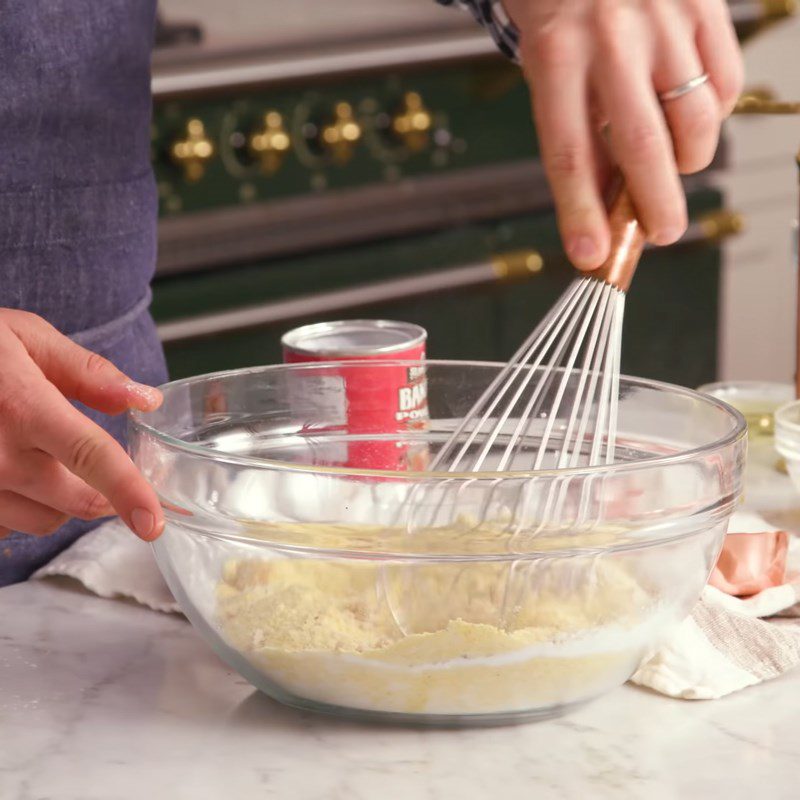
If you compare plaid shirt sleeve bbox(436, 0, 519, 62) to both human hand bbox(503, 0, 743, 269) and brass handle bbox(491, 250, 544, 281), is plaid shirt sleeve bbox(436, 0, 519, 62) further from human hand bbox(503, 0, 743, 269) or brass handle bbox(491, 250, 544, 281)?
brass handle bbox(491, 250, 544, 281)

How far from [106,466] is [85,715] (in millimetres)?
109

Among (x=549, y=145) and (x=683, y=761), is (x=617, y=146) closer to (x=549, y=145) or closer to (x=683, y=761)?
(x=549, y=145)

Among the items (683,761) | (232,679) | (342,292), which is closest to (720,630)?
(683,761)

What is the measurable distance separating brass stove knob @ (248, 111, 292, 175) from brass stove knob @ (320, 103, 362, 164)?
0.06 metres

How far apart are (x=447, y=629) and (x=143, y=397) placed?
0.61 feet

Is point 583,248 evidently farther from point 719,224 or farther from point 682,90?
point 719,224

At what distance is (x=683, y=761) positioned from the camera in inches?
21.8

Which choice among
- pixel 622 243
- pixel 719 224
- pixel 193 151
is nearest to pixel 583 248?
pixel 622 243

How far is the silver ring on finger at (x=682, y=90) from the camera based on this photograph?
2.04 ft

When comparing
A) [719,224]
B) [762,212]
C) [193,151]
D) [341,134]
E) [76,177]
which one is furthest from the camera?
[762,212]

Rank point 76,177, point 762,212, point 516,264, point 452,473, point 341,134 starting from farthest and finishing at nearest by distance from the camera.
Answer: point 762,212 < point 516,264 < point 341,134 < point 76,177 < point 452,473

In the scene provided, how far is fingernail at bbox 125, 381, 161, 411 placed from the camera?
0.64 meters

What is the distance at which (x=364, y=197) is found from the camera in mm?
1807

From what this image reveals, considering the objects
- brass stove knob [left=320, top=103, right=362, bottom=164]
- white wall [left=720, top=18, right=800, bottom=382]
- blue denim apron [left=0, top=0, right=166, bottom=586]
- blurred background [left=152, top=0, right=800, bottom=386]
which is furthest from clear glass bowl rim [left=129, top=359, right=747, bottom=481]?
white wall [left=720, top=18, right=800, bottom=382]
